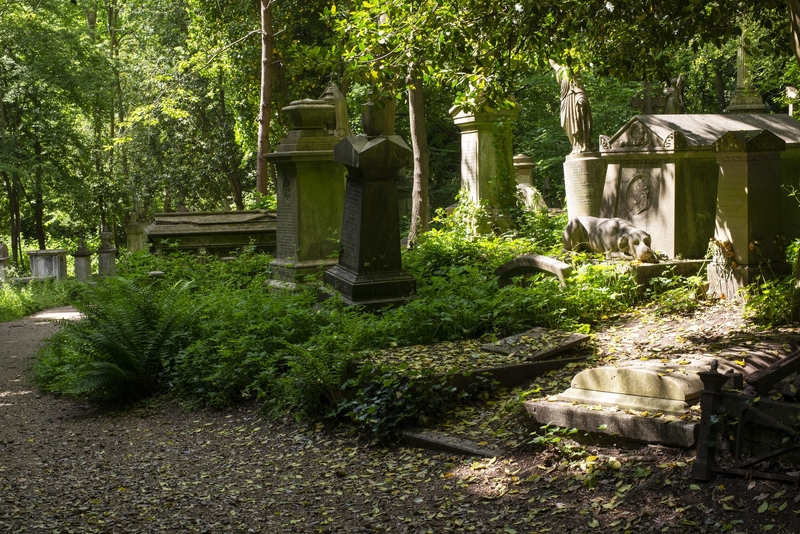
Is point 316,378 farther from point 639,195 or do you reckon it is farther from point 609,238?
point 639,195

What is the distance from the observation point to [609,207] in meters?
11.4

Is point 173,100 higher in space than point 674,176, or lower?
higher

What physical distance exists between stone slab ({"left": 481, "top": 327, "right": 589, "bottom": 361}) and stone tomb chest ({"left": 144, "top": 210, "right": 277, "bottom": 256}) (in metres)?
8.05

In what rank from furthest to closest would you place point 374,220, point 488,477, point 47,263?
point 47,263 → point 374,220 → point 488,477

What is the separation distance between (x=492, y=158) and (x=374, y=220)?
20.6 feet

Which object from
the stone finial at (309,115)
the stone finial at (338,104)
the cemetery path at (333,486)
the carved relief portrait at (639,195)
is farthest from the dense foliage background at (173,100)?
the cemetery path at (333,486)

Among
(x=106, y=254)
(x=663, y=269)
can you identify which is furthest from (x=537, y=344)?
(x=106, y=254)

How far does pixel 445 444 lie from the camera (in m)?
5.70

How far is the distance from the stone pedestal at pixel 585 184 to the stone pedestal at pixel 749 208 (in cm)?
582

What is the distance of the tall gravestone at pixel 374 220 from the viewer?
9117 mm

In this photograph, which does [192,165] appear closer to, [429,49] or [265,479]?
[429,49]

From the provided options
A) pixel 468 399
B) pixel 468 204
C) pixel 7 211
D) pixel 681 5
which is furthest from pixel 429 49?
pixel 7 211

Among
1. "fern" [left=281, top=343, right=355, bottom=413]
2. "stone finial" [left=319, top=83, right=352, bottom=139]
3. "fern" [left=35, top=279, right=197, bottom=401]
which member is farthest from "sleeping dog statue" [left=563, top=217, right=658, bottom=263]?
"stone finial" [left=319, top=83, right=352, bottom=139]

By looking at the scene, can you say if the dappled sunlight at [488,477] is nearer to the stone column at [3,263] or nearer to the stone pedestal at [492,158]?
the stone pedestal at [492,158]
